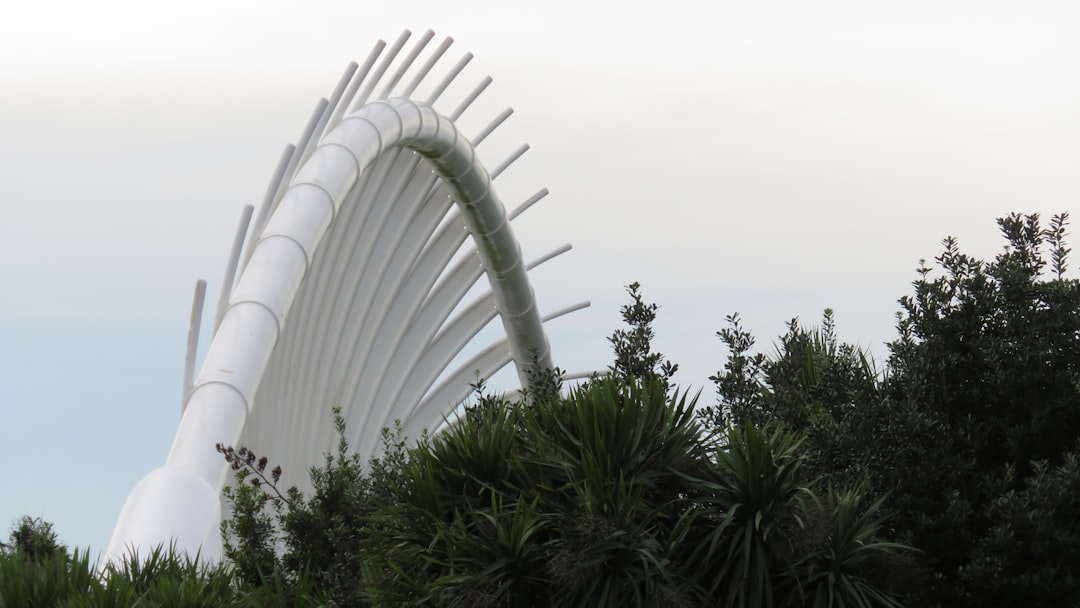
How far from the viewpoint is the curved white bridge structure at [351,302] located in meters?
12.9

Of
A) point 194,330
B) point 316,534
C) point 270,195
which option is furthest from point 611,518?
point 270,195

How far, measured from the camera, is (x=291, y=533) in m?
9.77

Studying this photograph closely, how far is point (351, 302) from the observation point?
2081cm

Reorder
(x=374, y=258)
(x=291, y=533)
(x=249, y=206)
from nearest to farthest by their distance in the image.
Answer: (x=291, y=533)
(x=249, y=206)
(x=374, y=258)

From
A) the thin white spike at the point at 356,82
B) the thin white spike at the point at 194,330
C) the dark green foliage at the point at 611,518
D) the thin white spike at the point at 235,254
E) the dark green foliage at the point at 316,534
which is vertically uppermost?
the thin white spike at the point at 356,82

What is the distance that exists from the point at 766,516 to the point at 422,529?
2247mm

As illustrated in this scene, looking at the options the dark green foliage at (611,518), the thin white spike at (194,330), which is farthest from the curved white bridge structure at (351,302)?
the dark green foliage at (611,518)

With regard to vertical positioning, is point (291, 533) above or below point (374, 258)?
below

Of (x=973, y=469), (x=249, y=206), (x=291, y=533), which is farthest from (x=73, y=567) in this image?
(x=249, y=206)

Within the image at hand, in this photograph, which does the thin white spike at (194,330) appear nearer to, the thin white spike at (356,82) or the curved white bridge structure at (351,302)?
the curved white bridge structure at (351,302)

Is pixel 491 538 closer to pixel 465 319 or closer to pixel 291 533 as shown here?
pixel 291 533

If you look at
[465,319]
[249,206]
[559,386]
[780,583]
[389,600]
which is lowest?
[780,583]

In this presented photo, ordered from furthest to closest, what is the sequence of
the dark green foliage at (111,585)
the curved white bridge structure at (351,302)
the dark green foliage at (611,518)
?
the curved white bridge structure at (351,302) → the dark green foliage at (111,585) → the dark green foliage at (611,518)

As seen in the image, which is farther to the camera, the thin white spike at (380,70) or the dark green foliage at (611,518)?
the thin white spike at (380,70)
